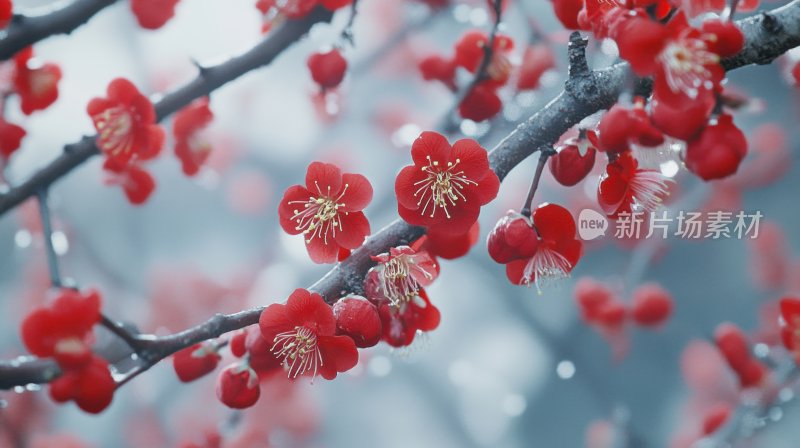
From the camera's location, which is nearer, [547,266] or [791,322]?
[547,266]

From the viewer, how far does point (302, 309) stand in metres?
0.50

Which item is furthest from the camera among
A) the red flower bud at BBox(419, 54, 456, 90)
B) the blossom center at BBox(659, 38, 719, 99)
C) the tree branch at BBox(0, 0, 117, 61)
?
the red flower bud at BBox(419, 54, 456, 90)

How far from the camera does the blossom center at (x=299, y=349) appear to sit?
0.51 metres

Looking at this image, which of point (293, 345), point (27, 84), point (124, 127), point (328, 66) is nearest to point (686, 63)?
point (293, 345)

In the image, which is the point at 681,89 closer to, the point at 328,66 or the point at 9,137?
the point at 328,66

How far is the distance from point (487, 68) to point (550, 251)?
316mm

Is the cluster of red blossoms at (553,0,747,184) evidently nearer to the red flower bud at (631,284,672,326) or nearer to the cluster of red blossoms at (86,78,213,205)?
the cluster of red blossoms at (86,78,213,205)

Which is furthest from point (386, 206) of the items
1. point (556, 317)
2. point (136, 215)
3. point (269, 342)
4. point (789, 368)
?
point (136, 215)

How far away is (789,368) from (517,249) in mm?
789

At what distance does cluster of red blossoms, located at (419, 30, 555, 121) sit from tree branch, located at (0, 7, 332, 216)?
0.21 meters

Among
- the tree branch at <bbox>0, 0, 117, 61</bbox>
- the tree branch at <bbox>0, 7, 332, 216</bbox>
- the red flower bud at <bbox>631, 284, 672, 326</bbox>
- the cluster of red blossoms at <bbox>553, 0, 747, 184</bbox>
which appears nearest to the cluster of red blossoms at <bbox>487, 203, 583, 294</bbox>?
the cluster of red blossoms at <bbox>553, 0, 747, 184</bbox>

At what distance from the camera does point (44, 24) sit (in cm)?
67

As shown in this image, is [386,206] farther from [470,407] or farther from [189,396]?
[189,396]

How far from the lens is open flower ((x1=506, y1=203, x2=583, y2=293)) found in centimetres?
57
